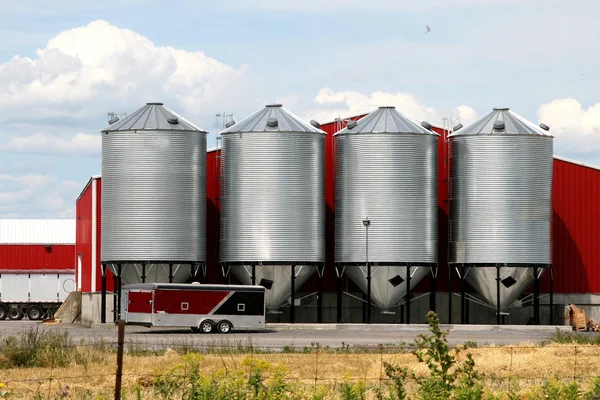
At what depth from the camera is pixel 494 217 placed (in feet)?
191

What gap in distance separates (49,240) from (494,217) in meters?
40.9

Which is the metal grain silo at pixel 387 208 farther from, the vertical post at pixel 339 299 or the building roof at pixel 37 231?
the building roof at pixel 37 231

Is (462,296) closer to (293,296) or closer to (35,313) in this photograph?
(293,296)

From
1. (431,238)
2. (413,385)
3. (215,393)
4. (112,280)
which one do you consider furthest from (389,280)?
(215,393)

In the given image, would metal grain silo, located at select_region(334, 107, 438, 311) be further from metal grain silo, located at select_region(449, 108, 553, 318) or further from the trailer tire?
the trailer tire

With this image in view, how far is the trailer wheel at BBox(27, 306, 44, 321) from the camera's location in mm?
75125

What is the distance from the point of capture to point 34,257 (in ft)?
268

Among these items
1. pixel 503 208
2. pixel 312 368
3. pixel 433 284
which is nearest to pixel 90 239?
pixel 433 284

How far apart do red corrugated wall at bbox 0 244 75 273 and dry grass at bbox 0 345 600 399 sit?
1970 inches

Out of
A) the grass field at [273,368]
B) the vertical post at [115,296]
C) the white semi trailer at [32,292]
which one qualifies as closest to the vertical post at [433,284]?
the vertical post at [115,296]

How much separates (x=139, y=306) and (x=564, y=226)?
994 inches

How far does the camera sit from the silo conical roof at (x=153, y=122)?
58.2 m

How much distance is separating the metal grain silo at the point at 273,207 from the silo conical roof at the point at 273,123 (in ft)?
0.17

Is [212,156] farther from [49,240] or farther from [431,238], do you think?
[49,240]
